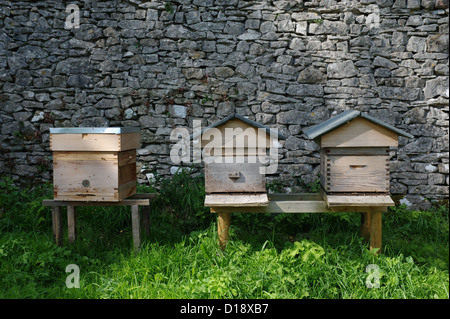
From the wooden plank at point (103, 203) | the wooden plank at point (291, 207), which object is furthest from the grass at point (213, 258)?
the wooden plank at point (103, 203)

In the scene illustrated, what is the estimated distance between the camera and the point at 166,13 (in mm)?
5594

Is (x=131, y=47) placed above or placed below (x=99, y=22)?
below

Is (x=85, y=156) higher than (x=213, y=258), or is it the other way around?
(x=85, y=156)

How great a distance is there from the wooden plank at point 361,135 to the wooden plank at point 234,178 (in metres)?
0.66

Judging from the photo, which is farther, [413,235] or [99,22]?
[99,22]

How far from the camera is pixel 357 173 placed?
3438 millimetres

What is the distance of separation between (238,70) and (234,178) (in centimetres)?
254

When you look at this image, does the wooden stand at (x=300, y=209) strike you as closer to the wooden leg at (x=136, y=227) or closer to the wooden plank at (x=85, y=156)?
the wooden leg at (x=136, y=227)

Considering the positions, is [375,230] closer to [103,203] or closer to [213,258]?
[213,258]

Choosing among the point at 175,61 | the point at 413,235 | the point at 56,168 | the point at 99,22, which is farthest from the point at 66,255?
the point at 413,235

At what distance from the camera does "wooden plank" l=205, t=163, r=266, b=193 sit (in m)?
3.47

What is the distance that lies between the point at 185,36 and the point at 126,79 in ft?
3.45

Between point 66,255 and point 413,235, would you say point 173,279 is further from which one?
point 413,235

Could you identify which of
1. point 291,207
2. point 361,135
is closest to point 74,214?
point 291,207
